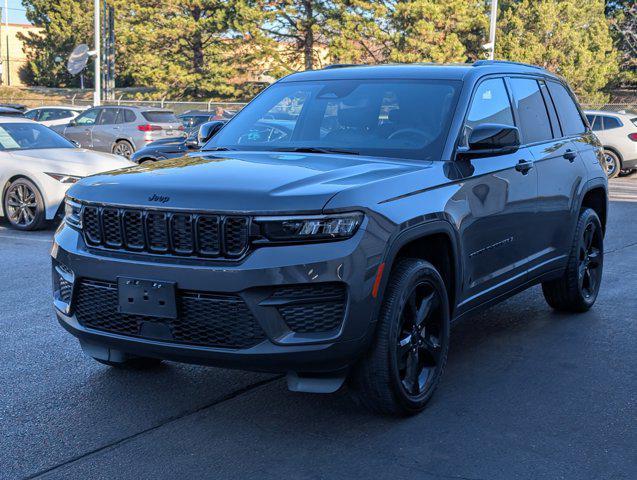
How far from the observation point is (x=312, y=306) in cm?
385

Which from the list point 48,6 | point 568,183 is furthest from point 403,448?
point 48,6

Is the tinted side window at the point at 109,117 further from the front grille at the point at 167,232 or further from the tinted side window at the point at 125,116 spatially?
the front grille at the point at 167,232

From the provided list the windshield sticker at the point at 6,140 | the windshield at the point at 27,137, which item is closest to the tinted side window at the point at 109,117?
the windshield at the point at 27,137

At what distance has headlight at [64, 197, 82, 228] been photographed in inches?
174

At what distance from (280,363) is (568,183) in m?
3.26

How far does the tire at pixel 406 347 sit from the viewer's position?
13.5ft

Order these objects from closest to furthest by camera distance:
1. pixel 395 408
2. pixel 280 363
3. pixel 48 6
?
pixel 280 363, pixel 395 408, pixel 48 6

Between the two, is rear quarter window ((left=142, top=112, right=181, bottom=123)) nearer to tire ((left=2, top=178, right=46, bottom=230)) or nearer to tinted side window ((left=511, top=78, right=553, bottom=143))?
tire ((left=2, top=178, right=46, bottom=230))

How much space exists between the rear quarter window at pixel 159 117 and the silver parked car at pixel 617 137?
11.2m

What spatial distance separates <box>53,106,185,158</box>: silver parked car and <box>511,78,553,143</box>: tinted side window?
59.0 ft

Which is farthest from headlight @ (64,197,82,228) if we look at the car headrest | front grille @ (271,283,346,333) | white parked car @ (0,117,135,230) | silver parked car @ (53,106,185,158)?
silver parked car @ (53,106,185,158)

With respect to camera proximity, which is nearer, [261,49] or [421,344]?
[421,344]

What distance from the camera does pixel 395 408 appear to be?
14.1 ft

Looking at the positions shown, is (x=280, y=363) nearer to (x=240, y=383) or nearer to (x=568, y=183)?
(x=240, y=383)
